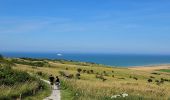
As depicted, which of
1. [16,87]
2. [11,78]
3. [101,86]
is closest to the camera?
[16,87]

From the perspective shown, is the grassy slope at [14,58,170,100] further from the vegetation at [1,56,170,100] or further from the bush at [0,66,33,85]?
the bush at [0,66,33,85]

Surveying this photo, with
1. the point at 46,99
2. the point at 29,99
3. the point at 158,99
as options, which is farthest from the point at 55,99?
the point at 158,99

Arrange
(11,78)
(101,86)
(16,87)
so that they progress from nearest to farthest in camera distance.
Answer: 1. (16,87)
2. (11,78)
3. (101,86)

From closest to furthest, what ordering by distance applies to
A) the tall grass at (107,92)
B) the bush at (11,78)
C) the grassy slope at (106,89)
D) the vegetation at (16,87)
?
the vegetation at (16,87)
the tall grass at (107,92)
the bush at (11,78)
the grassy slope at (106,89)

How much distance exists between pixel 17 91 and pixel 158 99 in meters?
9.90

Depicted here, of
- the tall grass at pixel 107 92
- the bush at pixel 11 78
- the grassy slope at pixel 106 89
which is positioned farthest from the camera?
the grassy slope at pixel 106 89

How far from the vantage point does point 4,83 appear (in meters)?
29.3

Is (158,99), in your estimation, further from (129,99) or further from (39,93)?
(39,93)

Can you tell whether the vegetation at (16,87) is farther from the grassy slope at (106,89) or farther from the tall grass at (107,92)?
Answer: the tall grass at (107,92)

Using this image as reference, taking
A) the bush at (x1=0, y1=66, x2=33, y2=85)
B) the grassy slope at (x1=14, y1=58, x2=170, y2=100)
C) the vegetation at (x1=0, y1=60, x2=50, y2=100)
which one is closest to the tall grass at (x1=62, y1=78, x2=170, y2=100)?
the grassy slope at (x1=14, y1=58, x2=170, y2=100)

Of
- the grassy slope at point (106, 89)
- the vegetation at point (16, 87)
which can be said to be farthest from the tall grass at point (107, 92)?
the vegetation at point (16, 87)

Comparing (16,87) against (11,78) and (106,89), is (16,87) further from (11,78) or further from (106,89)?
(106,89)

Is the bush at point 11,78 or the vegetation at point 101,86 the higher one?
the bush at point 11,78

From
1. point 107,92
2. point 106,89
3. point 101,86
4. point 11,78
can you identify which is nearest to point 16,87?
point 11,78
